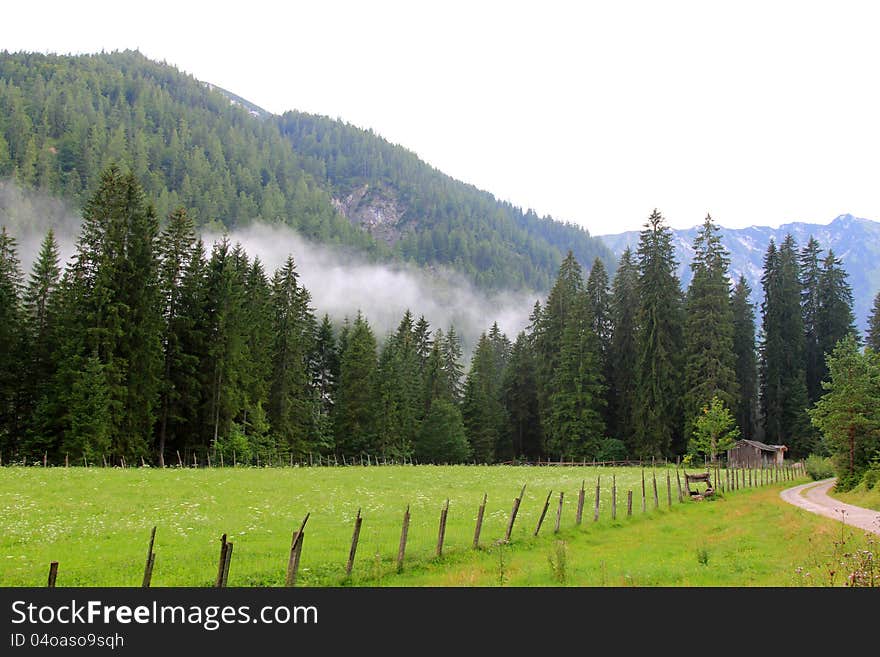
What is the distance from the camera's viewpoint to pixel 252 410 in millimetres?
59219

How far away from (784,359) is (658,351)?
20.9m

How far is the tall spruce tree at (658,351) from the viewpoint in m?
69.3

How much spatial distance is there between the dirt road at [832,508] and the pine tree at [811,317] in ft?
151

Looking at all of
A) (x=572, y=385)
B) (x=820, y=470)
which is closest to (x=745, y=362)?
(x=572, y=385)

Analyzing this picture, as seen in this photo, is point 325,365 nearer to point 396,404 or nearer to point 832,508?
point 396,404

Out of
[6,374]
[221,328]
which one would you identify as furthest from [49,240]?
[221,328]

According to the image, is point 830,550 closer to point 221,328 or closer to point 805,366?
point 221,328

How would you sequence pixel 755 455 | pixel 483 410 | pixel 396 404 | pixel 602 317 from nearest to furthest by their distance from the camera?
pixel 755 455, pixel 396 404, pixel 602 317, pixel 483 410

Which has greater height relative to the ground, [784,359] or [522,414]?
[784,359]

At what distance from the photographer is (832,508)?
28625 millimetres

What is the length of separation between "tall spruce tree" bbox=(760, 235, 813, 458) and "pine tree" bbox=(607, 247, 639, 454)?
697 inches

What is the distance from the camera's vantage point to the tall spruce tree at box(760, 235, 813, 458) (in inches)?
2931

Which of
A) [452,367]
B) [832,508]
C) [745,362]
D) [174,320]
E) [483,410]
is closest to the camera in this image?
[832,508]

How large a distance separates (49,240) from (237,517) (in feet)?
162
